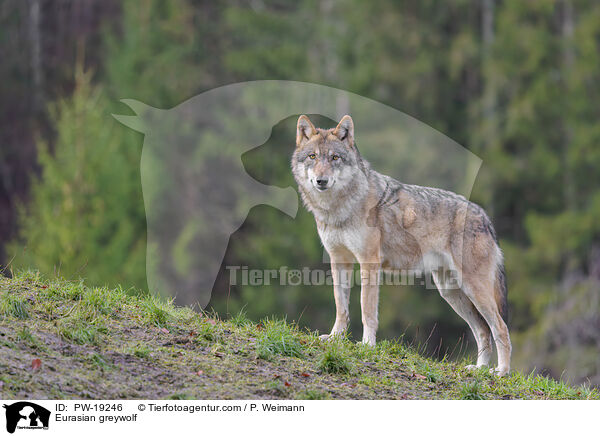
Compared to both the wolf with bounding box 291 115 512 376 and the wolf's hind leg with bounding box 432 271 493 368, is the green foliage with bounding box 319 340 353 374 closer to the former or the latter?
the wolf with bounding box 291 115 512 376

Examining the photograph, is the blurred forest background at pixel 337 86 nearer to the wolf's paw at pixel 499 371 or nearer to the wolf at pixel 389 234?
the wolf at pixel 389 234

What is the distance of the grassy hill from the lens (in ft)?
17.1

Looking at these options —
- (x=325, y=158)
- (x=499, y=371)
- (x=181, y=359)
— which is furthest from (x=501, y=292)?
(x=181, y=359)

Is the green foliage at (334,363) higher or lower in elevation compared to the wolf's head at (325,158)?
lower

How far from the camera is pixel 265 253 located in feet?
77.0

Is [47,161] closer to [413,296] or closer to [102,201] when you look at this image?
[102,201]

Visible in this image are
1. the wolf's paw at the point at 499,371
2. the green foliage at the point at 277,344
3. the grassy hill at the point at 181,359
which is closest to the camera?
the grassy hill at the point at 181,359

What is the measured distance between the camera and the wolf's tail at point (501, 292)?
7766 mm

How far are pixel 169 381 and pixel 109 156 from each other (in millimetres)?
16227

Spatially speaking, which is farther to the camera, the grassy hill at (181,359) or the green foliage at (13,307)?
the green foliage at (13,307)

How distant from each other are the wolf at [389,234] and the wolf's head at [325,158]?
0.4 inches
